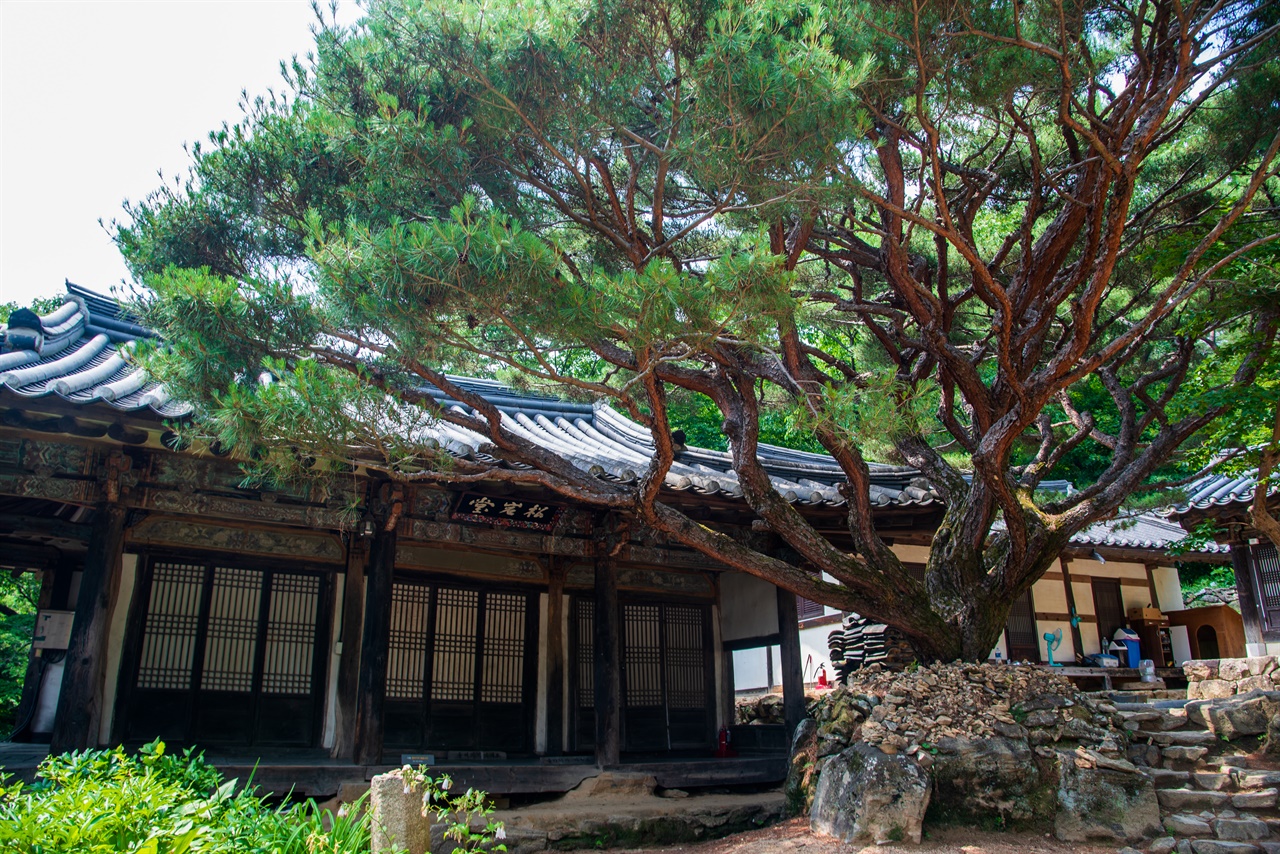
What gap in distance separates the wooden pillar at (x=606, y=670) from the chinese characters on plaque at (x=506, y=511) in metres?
0.74

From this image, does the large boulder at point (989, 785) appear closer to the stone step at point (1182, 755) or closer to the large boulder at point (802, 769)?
the large boulder at point (802, 769)

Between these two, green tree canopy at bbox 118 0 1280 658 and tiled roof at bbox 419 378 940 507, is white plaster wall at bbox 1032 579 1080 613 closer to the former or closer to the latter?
tiled roof at bbox 419 378 940 507

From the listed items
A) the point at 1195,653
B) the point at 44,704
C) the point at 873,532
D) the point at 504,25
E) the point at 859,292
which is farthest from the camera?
the point at 1195,653

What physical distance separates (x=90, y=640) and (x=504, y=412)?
16.9 ft

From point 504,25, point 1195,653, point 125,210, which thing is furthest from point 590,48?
point 1195,653

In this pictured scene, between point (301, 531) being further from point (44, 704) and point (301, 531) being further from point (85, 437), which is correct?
point (44, 704)

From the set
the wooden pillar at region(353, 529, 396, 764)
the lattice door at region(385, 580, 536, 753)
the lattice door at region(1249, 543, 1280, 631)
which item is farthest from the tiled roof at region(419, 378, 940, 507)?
the lattice door at region(1249, 543, 1280, 631)

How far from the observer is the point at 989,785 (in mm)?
6156

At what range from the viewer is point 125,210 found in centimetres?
654

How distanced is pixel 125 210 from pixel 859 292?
624 cm

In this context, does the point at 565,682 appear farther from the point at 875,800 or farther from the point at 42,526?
the point at 42,526

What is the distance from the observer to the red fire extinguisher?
10.3 meters

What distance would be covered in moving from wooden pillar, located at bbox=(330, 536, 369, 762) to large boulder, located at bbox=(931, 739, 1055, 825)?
15.6 feet

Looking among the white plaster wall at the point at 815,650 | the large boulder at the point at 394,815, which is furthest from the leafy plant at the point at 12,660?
the large boulder at the point at 394,815
